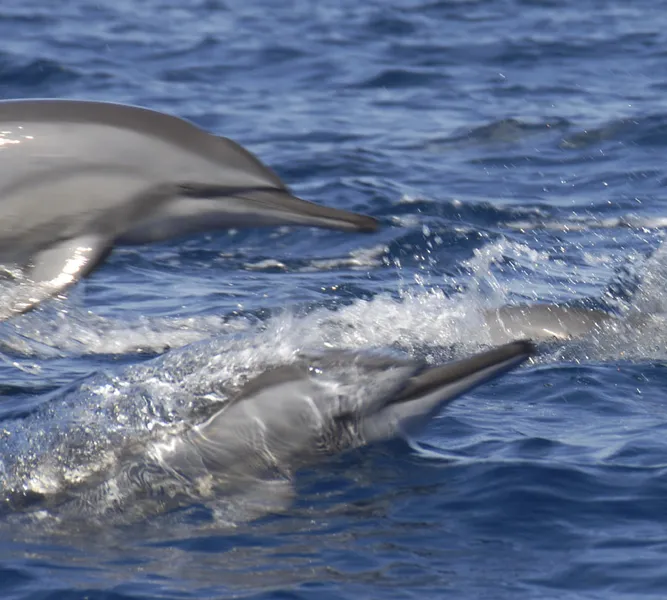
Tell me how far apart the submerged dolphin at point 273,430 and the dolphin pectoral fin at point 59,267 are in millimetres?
1894

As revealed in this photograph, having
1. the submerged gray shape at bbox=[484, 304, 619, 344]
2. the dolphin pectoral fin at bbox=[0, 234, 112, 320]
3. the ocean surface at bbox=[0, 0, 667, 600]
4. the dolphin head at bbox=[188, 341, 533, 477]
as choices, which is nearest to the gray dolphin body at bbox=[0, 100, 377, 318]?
the dolphin pectoral fin at bbox=[0, 234, 112, 320]

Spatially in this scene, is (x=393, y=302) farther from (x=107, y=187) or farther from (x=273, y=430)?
(x=273, y=430)

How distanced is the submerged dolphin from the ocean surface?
0.12 m

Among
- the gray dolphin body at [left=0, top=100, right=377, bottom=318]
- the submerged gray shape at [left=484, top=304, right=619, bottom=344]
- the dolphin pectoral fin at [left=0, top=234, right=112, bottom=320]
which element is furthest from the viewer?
the submerged gray shape at [left=484, top=304, right=619, bottom=344]

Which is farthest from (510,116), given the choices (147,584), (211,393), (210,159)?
(147,584)

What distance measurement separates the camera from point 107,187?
323 inches

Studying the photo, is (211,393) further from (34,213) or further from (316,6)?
(316,6)

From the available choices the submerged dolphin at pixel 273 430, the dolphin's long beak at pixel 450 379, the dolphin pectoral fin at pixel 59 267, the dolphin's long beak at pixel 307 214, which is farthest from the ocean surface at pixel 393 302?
the dolphin's long beak at pixel 307 214

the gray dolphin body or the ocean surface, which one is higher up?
the gray dolphin body

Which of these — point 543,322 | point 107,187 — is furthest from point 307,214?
point 543,322

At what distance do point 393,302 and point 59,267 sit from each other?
2.56 m

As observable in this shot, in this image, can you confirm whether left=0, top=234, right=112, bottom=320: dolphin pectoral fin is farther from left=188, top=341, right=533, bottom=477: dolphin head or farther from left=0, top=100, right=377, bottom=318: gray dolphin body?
left=188, top=341, right=533, bottom=477: dolphin head

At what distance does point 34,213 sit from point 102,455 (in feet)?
7.75

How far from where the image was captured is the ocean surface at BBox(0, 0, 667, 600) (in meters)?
5.59
